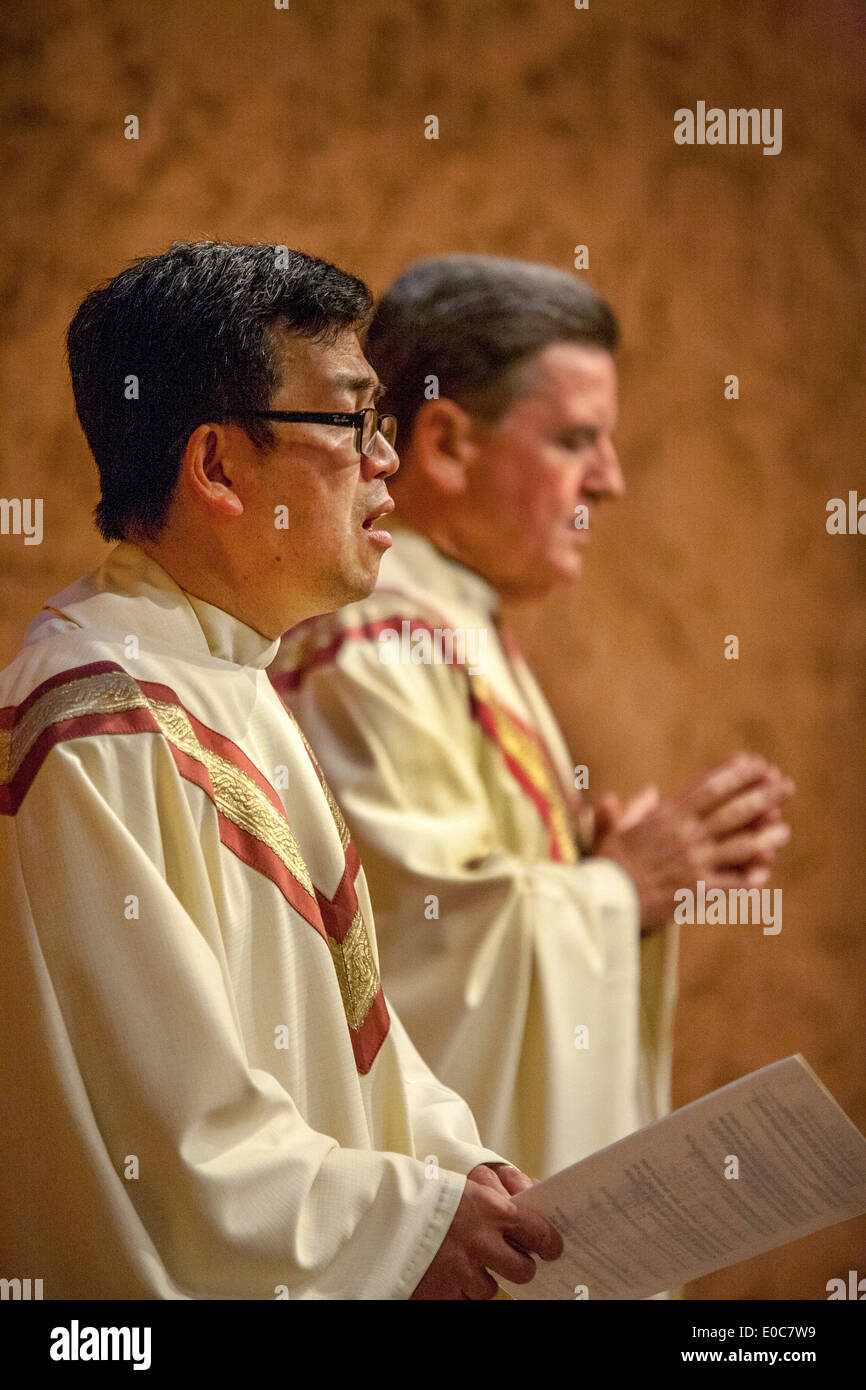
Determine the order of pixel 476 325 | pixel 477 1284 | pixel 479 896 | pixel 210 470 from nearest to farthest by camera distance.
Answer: pixel 477 1284 → pixel 210 470 → pixel 479 896 → pixel 476 325

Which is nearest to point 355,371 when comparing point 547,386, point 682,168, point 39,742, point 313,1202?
point 39,742

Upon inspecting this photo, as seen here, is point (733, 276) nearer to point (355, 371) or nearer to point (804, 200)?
point (804, 200)

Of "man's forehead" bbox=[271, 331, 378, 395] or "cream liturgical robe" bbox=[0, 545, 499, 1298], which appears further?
"man's forehead" bbox=[271, 331, 378, 395]

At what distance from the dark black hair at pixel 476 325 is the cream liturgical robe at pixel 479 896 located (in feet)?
1.22

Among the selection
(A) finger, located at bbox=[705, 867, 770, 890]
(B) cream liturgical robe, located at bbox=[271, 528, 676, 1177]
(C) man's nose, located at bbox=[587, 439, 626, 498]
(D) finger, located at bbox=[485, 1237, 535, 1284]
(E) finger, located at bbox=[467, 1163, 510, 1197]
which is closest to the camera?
(D) finger, located at bbox=[485, 1237, 535, 1284]

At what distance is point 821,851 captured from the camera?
371 cm

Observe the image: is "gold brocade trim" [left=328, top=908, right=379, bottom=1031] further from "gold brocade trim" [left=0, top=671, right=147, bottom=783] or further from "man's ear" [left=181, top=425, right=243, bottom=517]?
"man's ear" [left=181, top=425, right=243, bottom=517]

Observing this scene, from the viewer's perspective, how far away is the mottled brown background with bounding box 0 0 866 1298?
9.55 ft

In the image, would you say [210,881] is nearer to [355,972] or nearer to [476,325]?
[355,972]

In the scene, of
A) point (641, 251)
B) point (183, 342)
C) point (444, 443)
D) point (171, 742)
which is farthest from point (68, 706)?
point (641, 251)

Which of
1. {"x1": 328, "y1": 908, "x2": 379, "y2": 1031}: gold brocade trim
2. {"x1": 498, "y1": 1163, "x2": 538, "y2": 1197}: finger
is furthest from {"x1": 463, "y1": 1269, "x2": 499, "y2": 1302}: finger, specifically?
{"x1": 328, "y1": 908, "x2": 379, "y2": 1031}: gold brocade trim

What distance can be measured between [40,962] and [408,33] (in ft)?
8.06

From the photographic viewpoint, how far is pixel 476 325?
3023 millimetres

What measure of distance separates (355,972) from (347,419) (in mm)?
632
